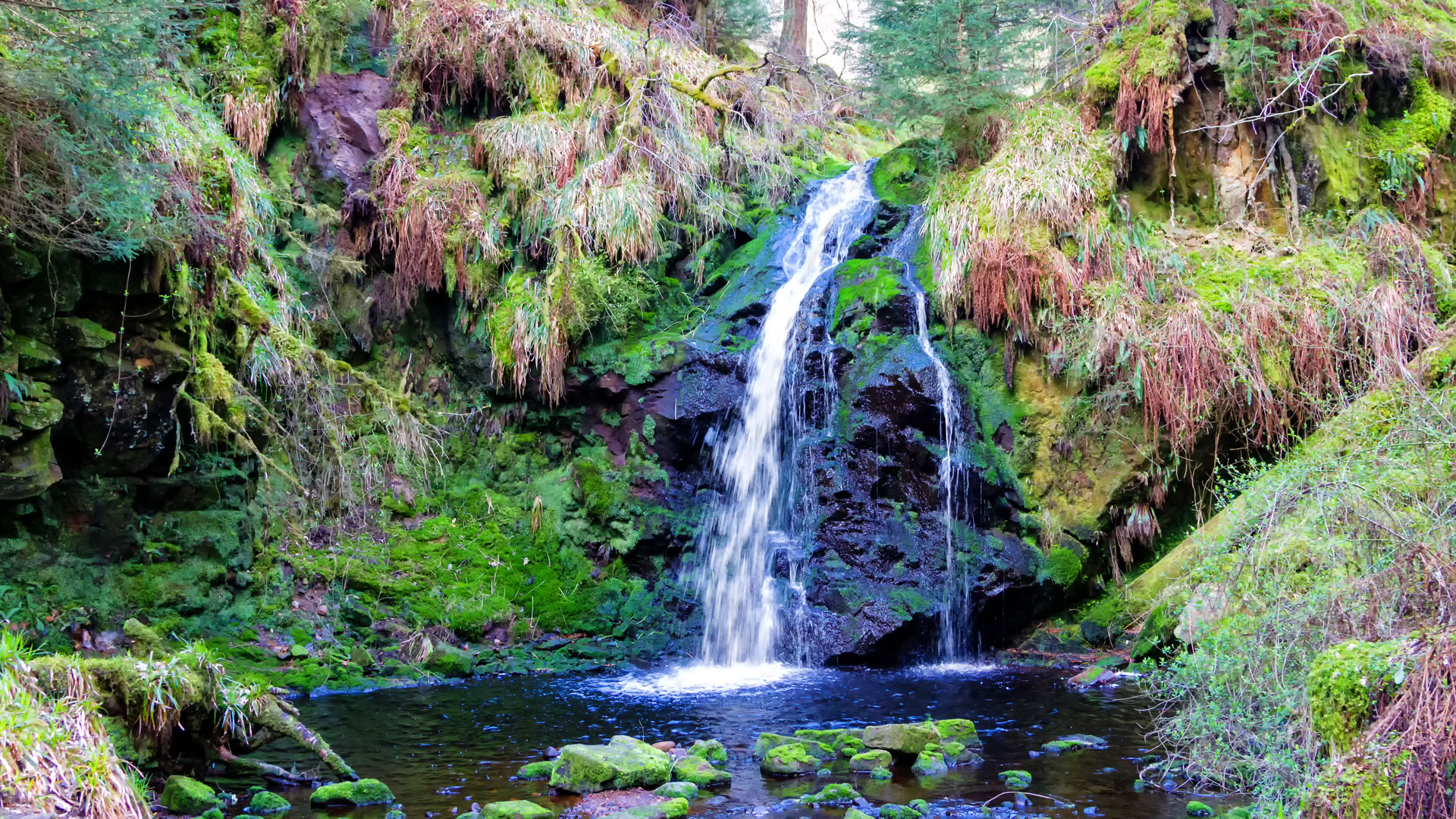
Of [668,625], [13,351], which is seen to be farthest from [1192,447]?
[13,351]

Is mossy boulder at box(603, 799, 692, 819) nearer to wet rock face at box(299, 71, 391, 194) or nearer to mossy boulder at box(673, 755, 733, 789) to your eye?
mossy boulder at box(673, 755, 733, 789)

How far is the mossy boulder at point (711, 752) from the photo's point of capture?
5.76m

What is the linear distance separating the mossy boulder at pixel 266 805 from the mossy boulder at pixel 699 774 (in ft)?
6.44

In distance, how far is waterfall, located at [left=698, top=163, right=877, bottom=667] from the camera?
9.13 m

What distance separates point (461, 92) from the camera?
12.2 meters

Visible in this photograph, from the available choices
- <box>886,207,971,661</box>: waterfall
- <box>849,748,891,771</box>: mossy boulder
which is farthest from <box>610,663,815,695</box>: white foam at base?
<box>849,748,891,771</box>: mossy boulder

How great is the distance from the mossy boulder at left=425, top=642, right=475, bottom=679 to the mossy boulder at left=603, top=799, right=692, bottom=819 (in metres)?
3.96

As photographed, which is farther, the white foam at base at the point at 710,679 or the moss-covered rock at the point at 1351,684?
the white foam at base at the point at 710,679

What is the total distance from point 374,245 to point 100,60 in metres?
5.52

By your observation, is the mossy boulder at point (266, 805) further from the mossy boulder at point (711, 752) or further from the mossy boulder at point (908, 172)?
the mossy boulder at point (908, 172)

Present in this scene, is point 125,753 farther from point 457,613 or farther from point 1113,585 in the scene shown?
point 1113,585

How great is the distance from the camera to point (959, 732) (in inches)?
238

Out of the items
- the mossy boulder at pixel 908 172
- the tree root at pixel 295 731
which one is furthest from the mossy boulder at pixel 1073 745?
the mossy boulder at pixel 908 172

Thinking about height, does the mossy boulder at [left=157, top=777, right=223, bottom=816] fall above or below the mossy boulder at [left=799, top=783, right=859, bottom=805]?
above
